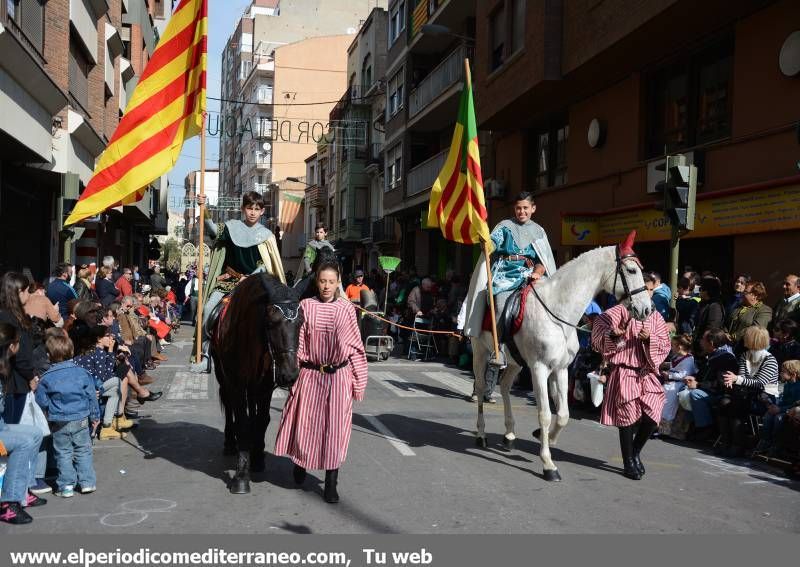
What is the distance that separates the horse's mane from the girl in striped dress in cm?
32

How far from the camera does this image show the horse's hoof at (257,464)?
6730 mm

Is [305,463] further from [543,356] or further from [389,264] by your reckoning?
[389,264]

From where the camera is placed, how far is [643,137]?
15.4 meters

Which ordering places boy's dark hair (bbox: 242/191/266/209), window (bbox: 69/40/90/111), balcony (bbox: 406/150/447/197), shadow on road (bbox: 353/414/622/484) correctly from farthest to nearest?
1. balcony (bbox: 406/150/447/197)
2. window (bbox: 69/40/90/111)
3. boy's dark hair (bbox: 242/191/266/209)
4. shadow on road (bbox: 353/414/622/484)

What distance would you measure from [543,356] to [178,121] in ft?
14.5

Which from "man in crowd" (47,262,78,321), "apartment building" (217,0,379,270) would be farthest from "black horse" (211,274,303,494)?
"apartment building" (217,0,379,270)

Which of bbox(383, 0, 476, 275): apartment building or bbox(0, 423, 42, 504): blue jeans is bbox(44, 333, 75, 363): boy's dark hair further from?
bbox(383, 0, 476, 275): apartment building

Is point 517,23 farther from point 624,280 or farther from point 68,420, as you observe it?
point 68,420

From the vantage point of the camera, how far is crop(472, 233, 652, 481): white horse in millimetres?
6867

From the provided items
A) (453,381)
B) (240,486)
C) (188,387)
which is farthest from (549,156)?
(240,486)

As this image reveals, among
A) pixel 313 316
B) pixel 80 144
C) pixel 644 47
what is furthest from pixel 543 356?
pixel 80 144

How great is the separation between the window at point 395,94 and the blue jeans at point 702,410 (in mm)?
25870

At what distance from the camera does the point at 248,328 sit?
20.4 feet

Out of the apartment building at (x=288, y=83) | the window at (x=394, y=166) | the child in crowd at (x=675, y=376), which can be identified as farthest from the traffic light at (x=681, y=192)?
the apartment building at (x=288, y=83)
